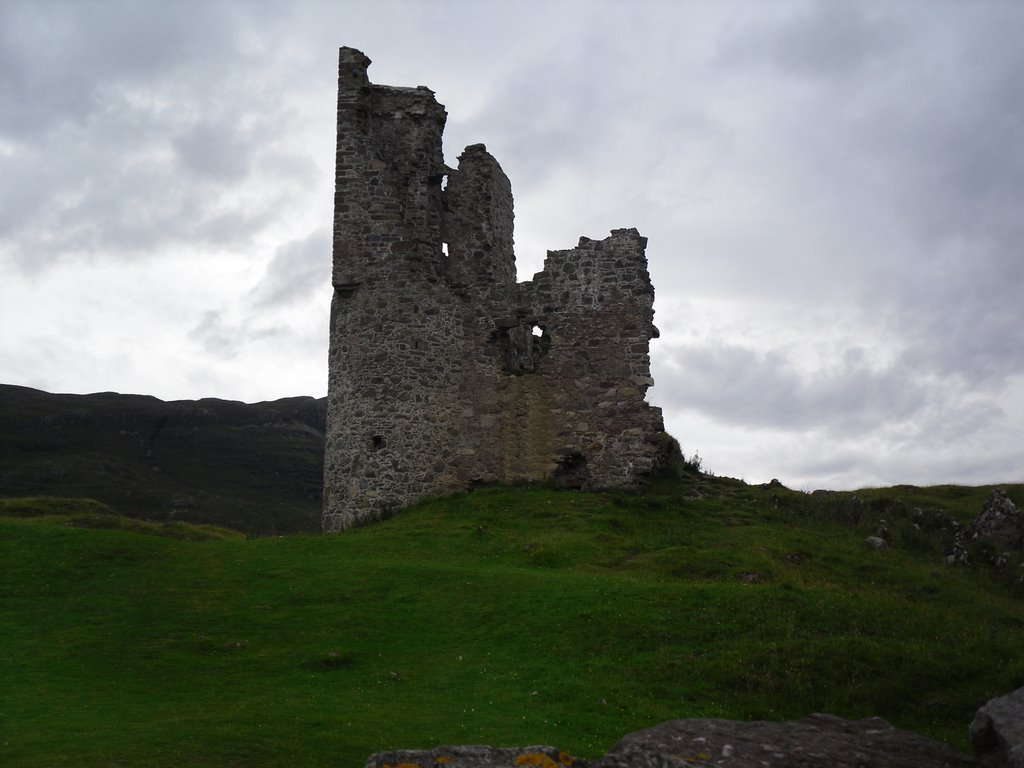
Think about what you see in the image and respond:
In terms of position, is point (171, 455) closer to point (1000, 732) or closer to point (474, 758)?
point (474, 758)

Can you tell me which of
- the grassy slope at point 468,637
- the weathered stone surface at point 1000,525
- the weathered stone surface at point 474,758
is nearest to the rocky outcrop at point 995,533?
the weathered stone surface at point 1000,525

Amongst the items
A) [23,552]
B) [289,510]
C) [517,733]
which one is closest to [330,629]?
[517,733]

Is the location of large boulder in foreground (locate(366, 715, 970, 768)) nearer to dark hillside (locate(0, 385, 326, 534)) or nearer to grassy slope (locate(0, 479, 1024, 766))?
grassy slope (locate(0, 479, 1024, 766))

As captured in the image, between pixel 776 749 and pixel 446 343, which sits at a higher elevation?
pixel 446 343

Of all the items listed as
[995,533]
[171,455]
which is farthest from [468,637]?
[171,455]

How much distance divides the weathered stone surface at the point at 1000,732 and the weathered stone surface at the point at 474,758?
12.9 feet

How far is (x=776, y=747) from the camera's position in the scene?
1105 centimetres

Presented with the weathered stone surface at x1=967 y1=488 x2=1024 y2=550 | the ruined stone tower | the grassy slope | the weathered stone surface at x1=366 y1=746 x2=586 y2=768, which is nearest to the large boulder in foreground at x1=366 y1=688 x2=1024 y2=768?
the weathered stone surface at x1=366 y1=746 x2=586 y2=768

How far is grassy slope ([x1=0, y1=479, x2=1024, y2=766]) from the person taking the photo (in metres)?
13.5

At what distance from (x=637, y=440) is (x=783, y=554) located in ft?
24.6

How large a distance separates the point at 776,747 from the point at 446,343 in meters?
21.6

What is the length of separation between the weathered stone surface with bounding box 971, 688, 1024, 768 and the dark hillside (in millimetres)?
41653

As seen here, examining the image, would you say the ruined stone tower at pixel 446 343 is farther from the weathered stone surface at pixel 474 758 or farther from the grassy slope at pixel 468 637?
the weathered stone surface at pixel 474 758

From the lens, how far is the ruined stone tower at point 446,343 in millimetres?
30562
